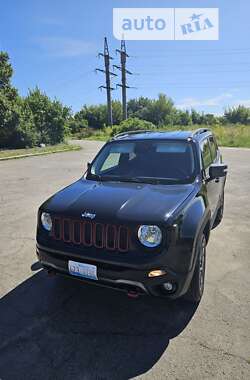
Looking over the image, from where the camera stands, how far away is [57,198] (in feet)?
11.9

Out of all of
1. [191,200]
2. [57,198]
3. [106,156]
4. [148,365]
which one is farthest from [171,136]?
[148,365]

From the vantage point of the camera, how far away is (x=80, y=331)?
3115 millimetres

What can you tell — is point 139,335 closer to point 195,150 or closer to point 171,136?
point 195,150

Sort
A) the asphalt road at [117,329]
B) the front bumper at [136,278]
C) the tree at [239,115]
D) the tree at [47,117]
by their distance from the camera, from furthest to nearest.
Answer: the tree at [239,115], the tree at [47,117], the front bumper at [136,278], the asphalt road at [117,329]

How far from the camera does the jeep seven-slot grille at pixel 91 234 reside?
300cm

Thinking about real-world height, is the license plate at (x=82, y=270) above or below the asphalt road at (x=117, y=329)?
above

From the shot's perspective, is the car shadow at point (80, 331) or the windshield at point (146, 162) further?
the windshield at point (146, 162)

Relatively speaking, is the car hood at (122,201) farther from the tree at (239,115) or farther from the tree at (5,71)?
the tree at (239,115)

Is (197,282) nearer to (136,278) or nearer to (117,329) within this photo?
(136,278)

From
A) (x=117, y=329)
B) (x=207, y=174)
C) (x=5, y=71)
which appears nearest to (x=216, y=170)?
(x=207, y=174)

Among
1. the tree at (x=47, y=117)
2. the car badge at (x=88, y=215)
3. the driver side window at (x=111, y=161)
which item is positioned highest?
the tree at (x=47, y=117)

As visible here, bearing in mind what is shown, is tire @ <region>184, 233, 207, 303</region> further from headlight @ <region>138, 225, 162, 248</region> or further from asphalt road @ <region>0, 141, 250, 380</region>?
headlight @ <region>138, 225, 162, 248</region>

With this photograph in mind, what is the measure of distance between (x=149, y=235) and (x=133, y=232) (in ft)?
0.48

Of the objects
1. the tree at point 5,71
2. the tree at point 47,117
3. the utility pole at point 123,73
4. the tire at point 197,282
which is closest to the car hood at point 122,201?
the tire at point 197,282
